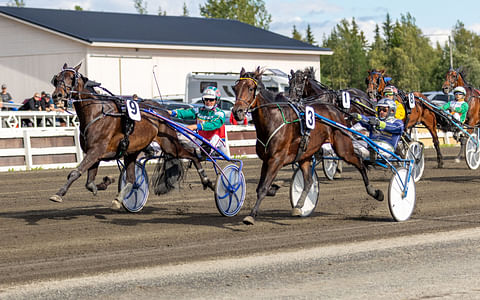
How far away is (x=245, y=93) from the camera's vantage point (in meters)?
9.57

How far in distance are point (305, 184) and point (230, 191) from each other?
97 cm

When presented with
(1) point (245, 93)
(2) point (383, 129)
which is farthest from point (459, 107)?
(1) point (245, 93)

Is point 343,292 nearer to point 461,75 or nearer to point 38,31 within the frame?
point 461,75

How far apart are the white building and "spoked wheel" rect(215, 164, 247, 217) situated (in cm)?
2170

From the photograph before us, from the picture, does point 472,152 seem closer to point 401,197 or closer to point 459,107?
point 459,107

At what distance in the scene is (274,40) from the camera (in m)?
39.3

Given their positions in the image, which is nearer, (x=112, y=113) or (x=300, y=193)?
(x=112, y=113)

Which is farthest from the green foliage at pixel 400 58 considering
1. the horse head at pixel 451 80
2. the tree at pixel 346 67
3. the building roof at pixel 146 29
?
the horse head at pixel 451 80

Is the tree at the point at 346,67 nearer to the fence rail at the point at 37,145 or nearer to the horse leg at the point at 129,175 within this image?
the fence rail at the point at 37,145

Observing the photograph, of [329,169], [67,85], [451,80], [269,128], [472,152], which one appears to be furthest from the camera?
[451,80]

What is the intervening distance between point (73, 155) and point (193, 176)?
12.4 ft

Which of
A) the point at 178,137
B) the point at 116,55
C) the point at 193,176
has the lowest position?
the point at 193,176

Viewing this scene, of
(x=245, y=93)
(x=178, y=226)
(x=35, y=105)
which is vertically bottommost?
(x=178, y=226)

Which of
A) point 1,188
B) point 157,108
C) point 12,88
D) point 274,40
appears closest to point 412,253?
point 157,108
